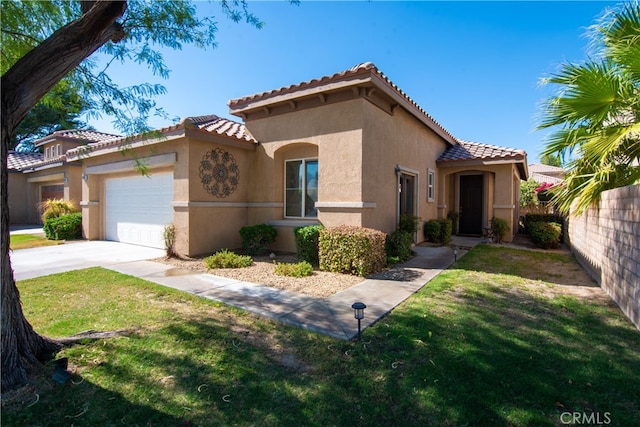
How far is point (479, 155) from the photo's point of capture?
13281 mm

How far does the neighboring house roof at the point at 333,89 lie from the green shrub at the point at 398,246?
13.5ft


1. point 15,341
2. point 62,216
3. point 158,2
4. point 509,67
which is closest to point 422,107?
point 509,67

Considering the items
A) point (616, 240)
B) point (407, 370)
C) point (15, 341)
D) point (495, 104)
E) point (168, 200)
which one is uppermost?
point (495, 104)

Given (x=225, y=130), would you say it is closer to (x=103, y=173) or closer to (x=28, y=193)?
(x=103, y=173)

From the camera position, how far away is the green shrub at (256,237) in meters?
9.77

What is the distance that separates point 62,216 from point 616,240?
1838 cm

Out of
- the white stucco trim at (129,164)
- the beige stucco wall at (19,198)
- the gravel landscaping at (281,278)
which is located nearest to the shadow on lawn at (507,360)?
the gravel landscaping at (281,278)

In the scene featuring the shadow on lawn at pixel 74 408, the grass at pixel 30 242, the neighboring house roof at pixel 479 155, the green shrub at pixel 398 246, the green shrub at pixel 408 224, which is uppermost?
the neighboring house roof at pixel 479 155

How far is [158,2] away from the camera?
480 cm

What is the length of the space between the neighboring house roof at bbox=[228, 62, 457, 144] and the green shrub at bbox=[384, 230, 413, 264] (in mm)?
4113

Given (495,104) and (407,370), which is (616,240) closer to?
(407,370)

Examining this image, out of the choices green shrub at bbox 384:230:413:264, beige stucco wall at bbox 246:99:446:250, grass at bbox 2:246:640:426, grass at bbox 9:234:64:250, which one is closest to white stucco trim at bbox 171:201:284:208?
beige stucco wall at bbox 246:99:446:250

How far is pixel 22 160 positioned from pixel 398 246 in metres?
27.7

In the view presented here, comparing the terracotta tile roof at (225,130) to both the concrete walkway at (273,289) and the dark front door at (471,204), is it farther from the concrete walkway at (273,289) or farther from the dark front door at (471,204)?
the dark front door at (471,204)
